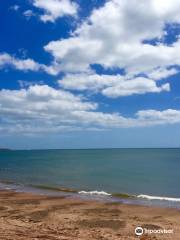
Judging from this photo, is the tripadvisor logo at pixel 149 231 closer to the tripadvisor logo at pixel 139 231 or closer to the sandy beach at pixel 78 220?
the tripadvisor logo at pixel 139 231

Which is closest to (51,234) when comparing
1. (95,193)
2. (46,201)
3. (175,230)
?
(175,230)

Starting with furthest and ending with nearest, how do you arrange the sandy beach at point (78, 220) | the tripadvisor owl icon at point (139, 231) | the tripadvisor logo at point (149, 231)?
the tripadvisor logo at point (149, 231)
the tripadvisor owl icon at point (139, 231)
the sandy beach at point (78, 220)

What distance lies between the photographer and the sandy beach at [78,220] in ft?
55.7

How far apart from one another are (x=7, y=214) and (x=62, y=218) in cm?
391

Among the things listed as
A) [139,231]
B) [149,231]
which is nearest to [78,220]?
[139,231]

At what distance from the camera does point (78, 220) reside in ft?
→ 68.4

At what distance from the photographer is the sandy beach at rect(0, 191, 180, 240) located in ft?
55.7

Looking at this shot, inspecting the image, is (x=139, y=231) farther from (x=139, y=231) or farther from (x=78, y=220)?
(x=78, y=220)

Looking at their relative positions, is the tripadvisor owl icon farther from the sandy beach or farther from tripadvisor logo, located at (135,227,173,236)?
the sandy beach

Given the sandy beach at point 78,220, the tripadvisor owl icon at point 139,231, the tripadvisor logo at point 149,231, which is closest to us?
the sandy beach at point 78,220

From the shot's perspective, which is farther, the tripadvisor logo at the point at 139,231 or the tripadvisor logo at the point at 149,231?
the tripadvisor logo at the point at 149,231

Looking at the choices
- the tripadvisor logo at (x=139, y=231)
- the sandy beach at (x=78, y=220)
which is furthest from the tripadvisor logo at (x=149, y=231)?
the sandy beach at (x=78, y=220)

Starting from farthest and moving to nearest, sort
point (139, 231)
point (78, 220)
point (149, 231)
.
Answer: point (78, 220) → point (139, 231) → point (149, 231)

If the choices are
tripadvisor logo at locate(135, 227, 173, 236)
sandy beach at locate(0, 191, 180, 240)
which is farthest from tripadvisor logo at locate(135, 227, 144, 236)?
sandy beach at locate(0, 191, 180, 240)
